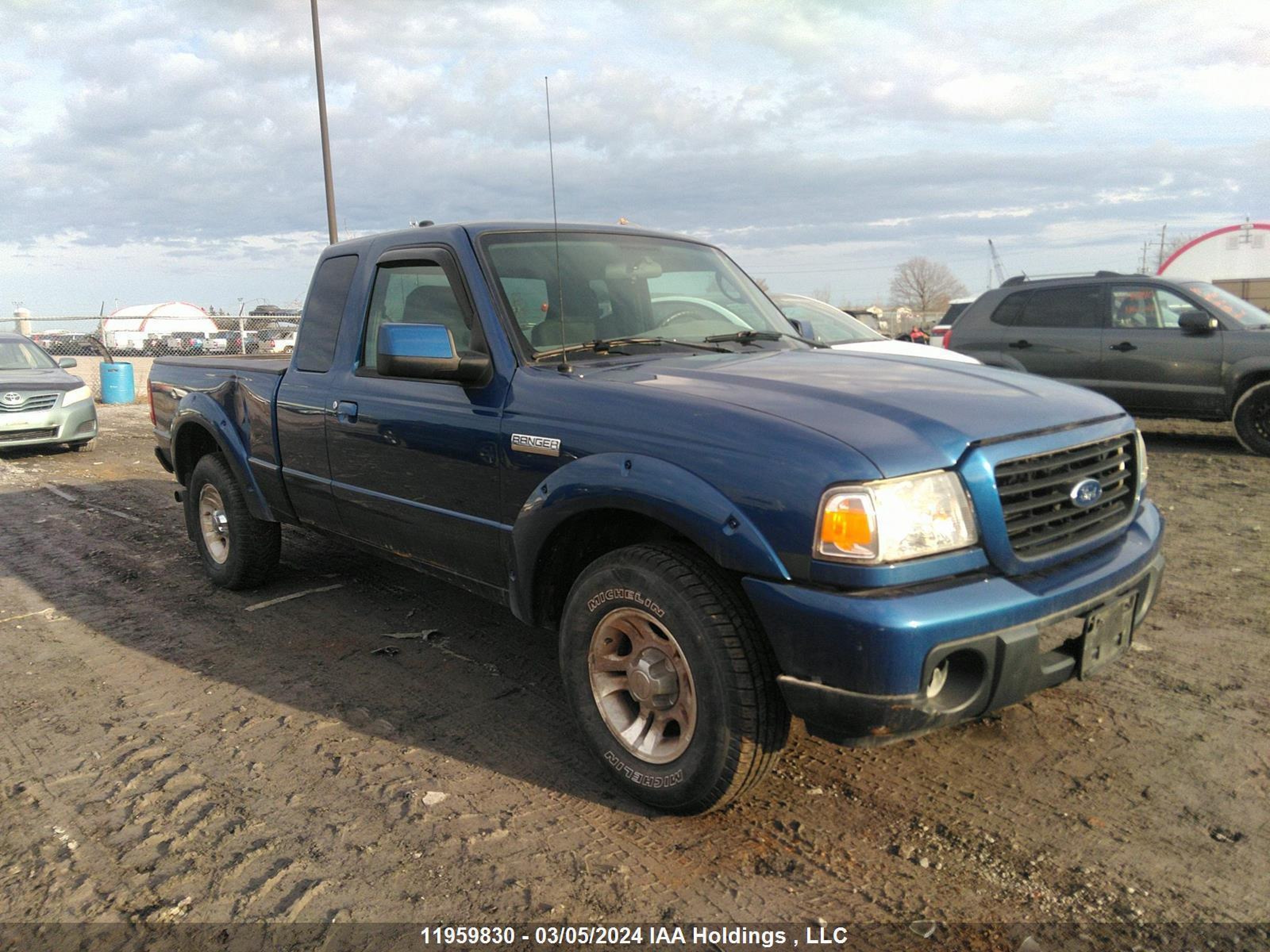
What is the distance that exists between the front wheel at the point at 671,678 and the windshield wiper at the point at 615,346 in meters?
0.90

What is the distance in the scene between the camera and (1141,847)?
8.78 feet

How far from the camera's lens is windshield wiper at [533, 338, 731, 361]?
3.49 m

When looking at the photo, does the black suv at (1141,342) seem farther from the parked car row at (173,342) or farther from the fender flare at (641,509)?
the parked car row at (173,342)

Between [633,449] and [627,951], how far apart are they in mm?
1385

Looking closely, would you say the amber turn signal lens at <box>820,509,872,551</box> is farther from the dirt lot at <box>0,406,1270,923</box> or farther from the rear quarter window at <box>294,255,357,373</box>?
the rear quarter window at <box>294,255,357,373</box>

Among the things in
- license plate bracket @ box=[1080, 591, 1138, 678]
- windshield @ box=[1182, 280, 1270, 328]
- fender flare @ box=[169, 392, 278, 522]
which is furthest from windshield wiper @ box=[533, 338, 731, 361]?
windshield @ box=[1182, 280, 1270, 328]

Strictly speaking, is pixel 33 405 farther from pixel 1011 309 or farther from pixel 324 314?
pixel 1011 309

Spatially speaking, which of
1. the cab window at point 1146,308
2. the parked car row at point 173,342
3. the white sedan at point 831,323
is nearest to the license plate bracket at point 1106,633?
the white sedan at point 831,323

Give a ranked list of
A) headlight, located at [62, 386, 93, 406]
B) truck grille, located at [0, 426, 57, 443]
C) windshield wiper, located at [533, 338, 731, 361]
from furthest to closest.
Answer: headlight, located at [62, 386, 93, 406] < truck grille, located at [0, 426, 57, 443] < windshield wiper, located at [533, 338, 731, 361]

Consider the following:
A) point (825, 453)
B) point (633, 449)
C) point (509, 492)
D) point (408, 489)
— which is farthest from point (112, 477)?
point (825, 453)

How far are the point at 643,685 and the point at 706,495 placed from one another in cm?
67

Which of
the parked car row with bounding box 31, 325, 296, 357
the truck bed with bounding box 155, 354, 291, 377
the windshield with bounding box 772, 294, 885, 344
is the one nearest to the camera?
the truck bed with bounding box 155, 354, 291, 377

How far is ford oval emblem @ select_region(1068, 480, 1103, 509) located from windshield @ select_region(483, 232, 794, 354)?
61.7 inches

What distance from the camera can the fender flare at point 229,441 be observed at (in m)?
5.03
